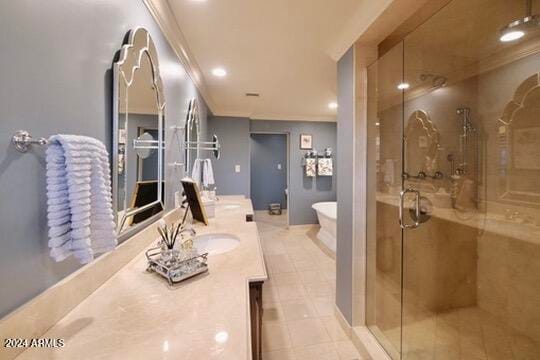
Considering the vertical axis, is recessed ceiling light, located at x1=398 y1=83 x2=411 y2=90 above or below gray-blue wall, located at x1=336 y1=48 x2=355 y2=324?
above

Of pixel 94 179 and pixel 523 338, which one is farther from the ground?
pixel 94 179

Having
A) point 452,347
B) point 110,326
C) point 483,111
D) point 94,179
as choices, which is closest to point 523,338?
point 452,347

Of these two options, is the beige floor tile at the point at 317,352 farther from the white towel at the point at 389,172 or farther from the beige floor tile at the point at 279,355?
the white towel at the point at 389,172

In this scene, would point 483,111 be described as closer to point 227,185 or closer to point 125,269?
point 125,269

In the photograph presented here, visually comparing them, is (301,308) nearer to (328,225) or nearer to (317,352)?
(317,352)

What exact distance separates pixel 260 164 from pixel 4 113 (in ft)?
19.7

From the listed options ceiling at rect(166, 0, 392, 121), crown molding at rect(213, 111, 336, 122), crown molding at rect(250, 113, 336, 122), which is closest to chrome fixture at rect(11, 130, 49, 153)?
ceiling at rect(166, 0, 392, 121)

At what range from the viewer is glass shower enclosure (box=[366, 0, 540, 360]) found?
154 cm

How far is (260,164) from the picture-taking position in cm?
655

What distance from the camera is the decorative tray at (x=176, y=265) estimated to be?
3.01ft

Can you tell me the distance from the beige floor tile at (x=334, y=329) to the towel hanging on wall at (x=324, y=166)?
3.15 meters

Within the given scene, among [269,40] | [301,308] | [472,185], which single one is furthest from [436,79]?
[301,308]

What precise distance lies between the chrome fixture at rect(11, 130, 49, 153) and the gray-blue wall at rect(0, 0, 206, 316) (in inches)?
0.5

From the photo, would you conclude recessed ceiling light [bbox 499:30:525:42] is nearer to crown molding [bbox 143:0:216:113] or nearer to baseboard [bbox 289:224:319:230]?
crown molding [bbox 143:0:216:113]
